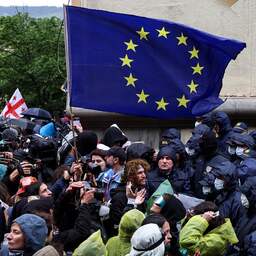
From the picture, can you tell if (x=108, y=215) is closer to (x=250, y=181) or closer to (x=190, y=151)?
(x=250, y=181)

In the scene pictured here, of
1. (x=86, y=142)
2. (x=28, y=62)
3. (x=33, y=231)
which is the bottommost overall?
(x=33, y=231)

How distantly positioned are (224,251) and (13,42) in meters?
22.5

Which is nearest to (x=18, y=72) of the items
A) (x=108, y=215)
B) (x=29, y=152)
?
(x=29, y=152)

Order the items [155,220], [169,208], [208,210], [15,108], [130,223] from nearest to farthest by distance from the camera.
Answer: [155,220] < [130,223] < [208,210] < [169,208] < [15,108]

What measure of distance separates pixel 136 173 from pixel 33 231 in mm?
1727

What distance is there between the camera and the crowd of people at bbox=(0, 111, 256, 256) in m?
6.07

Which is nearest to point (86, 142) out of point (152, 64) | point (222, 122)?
point (152, 64)

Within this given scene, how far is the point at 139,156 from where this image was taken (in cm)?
874

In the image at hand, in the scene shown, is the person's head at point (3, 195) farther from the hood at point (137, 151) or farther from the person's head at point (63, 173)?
the hood at point (137, 151)

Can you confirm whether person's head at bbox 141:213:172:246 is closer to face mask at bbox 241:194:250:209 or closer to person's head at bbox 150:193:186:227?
person's head at bbox 150:193:186:227

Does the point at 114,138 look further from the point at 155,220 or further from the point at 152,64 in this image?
the point at 155,220

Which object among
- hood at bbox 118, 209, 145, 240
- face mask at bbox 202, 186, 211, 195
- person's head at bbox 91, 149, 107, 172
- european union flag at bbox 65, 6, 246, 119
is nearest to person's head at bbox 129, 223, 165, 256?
hood at bbox 118, 209, 145, 240

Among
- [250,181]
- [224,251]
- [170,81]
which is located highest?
[170,81]

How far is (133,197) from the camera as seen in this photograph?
727 cm
